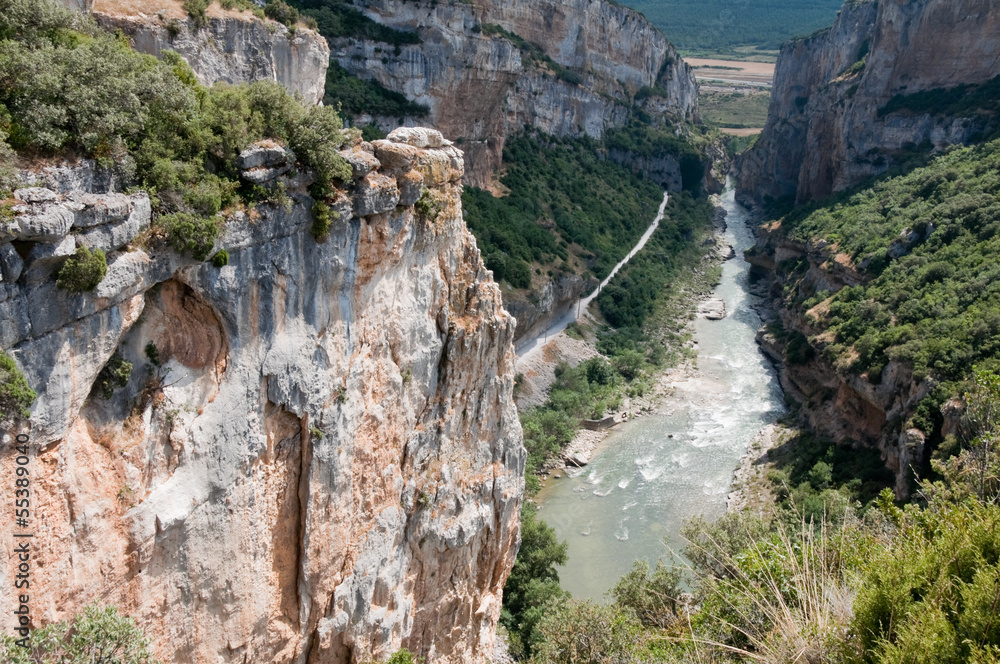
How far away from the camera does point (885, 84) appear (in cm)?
6203

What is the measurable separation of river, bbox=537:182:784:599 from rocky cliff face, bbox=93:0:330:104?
2079cm

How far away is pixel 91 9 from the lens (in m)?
18.7

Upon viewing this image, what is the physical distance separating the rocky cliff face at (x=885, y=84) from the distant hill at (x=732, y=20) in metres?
85.9

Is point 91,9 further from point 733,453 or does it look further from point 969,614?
point 733,453

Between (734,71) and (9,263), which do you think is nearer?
(9,263)

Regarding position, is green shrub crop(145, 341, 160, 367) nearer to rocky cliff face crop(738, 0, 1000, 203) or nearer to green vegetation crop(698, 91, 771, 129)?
rocky cliff face crop(738, 0, 1000, 203)

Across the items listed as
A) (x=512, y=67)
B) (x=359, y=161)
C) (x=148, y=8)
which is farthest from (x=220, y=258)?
(x=512, y=67)

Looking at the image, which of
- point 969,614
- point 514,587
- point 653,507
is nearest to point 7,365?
point 969,614

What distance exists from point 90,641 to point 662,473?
2950cm

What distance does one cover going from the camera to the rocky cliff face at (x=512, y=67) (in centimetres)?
4844

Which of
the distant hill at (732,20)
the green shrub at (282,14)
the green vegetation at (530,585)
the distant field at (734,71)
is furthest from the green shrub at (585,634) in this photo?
the distant hill at (732,20)

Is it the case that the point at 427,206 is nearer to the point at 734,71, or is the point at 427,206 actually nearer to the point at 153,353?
the point at 153,353

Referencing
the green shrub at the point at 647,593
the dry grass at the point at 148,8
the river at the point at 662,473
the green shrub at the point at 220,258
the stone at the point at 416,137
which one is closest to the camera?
the green shrub at the point at 220,258

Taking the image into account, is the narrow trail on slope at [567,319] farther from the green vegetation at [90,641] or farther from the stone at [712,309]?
the green vegetation at [90,641]
